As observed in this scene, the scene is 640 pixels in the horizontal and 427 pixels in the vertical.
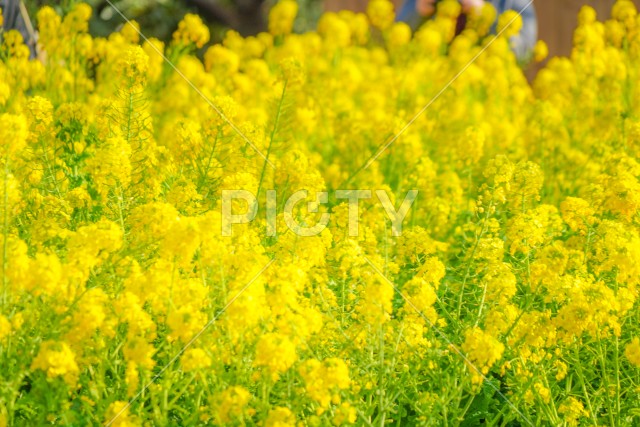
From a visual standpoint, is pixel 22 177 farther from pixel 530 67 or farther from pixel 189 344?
pixel 530 67

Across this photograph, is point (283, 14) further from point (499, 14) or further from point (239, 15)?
point (239, 15)

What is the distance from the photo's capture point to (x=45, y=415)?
8.34 ft

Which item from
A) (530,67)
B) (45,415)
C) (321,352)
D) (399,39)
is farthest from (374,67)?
(45,415)

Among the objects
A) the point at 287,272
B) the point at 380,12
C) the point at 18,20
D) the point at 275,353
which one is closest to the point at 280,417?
the point at 275,353

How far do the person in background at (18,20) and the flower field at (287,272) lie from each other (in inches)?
19.6

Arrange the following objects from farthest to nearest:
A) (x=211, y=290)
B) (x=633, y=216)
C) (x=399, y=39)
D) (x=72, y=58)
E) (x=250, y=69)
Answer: (x=399, y=39), (x=250, y=69), (x=72, y=58), (x=633, y=216), (x=211, y=290)

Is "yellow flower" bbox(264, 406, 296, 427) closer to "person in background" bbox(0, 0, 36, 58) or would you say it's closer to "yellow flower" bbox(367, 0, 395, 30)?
"person in background" bbox(0, 0, 36, 58)

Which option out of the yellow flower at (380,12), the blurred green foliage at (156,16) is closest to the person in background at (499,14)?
the yellow flower at (380,12)

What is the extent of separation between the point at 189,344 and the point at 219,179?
1.16 m

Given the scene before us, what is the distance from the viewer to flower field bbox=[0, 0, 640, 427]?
244cm

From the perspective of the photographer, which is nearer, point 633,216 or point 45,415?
point 45,415

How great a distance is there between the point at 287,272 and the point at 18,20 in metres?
3.43

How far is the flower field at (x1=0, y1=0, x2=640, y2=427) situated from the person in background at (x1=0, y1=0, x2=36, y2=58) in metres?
0.50

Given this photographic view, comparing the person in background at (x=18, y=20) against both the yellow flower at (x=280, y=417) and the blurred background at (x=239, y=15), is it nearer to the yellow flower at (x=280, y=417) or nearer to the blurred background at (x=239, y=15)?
the yellow flower at (x=280, y=417)
